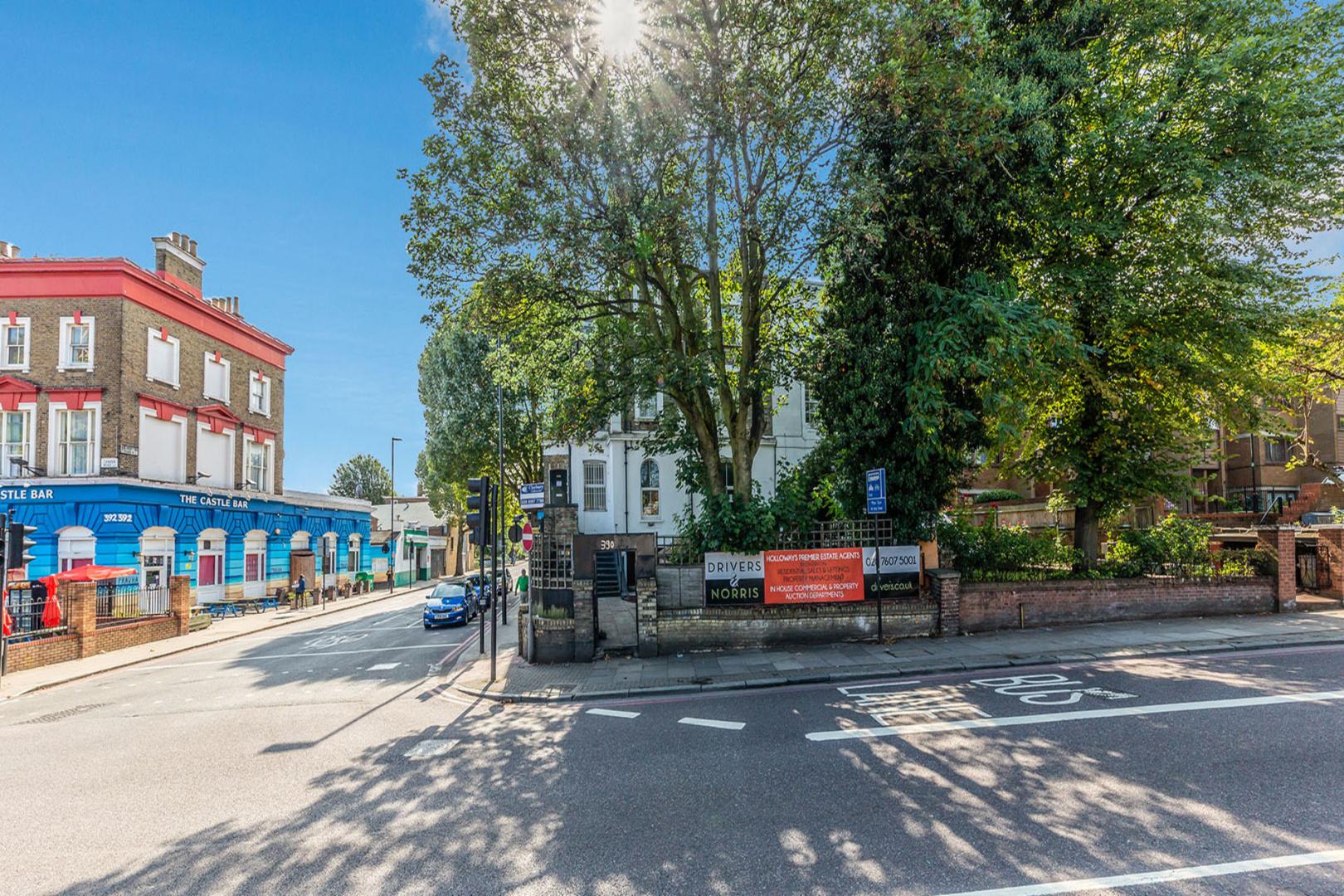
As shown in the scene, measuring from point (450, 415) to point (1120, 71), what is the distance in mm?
29558

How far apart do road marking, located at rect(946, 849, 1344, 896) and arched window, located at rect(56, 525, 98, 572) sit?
104ft

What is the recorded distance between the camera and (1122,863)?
196 inches

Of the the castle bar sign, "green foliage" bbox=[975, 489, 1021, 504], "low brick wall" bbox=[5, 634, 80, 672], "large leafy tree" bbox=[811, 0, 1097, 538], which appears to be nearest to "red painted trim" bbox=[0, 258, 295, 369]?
the the castle bar sign

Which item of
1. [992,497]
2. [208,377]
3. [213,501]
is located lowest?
[992,497]

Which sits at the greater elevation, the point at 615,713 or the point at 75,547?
the point at 75,547

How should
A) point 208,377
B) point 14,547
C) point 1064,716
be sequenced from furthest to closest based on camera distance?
point 208,377 → point 14,547 → point 1064,716

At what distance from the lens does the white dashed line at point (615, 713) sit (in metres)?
10.2

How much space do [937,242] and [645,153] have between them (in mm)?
6722

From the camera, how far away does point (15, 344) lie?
88.6ft

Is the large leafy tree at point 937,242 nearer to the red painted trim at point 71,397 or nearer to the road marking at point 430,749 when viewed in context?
the road marking at point 430,749

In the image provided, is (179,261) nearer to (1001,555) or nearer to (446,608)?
(446,608)

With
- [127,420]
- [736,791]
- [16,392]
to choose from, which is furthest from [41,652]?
[736,791]

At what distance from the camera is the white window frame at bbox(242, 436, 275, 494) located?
113 feet

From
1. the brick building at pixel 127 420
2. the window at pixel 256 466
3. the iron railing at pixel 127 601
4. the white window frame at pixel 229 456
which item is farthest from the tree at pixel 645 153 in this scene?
the window at pixel 256 466
